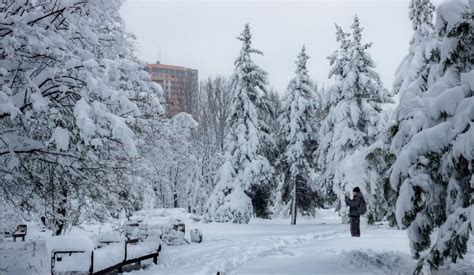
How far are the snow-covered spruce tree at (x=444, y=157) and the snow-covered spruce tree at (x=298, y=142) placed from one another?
2210cm

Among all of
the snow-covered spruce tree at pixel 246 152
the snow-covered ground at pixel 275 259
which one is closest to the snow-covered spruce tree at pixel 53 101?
the snow-covered ground at pixel 275 259

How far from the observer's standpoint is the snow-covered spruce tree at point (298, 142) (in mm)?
29984

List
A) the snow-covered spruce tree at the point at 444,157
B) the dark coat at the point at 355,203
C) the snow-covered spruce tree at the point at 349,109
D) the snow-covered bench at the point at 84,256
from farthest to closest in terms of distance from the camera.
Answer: the snow-covered spruce tree at the point at 349,109
the dark coat at the point at 355,203
the snow-covered bench at the point at 84,256
the snow-covered spruce tree at the point at 444,157

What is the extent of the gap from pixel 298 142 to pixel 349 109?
3.99 metres

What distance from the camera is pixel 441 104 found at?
6.84 meters

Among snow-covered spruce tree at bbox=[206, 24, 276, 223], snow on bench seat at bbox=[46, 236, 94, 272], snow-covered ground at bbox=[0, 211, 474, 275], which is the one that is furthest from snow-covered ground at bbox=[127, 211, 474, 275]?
snow-covered spruce tree at bbox=[206, 24, 276, 223]

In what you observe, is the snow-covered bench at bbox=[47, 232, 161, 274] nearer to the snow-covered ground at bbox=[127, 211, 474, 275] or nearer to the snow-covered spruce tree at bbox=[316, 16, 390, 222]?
the snow-covered ground at bbox=[127, 211, 474, 275]

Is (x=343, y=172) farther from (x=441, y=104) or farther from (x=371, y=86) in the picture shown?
(x=441, y=104)

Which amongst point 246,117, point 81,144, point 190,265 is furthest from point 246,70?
point 81,144

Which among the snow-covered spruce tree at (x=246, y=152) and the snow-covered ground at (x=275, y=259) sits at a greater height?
the snow-covered spruce tree at (x=246, y=152)

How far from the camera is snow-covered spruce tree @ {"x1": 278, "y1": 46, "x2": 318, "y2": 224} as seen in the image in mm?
29984

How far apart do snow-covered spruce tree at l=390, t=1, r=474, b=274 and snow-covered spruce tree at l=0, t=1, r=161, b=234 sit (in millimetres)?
4128

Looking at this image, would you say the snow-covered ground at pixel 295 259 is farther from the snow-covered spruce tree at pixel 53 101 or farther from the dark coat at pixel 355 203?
the snow-covered spruce tree at pixel 53 101

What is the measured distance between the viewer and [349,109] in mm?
27766
